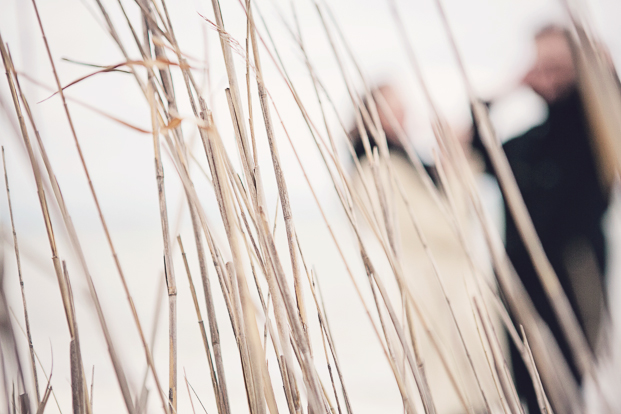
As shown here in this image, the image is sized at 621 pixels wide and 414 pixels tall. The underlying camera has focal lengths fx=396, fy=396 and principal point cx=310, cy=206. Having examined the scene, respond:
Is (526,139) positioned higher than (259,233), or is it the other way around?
(526,139)

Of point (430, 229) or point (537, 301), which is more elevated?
point (430, 229)

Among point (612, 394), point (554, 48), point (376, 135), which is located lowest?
point (612, 394)

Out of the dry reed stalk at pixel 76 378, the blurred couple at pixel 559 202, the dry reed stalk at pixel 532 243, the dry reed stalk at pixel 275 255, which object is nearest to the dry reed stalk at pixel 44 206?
the dry reed stalk at pixel 76 378

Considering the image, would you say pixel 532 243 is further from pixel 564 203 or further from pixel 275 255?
pixel 564 203

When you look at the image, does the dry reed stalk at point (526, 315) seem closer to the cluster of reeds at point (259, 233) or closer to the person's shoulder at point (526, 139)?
the cluster of reeds at point (259, 233)

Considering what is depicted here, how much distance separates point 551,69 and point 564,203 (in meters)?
0.44

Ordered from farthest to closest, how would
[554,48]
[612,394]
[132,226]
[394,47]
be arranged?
[132,226] < [554,48] < [394,47] < [612,394]

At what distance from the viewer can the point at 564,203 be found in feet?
4.41

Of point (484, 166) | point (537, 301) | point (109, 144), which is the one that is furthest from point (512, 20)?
point (109, 144)

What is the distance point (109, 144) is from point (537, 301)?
72.8 inches

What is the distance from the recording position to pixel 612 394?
33cm

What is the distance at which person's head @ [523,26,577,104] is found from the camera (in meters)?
1.23

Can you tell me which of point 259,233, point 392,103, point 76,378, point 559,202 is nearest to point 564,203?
point 559,202

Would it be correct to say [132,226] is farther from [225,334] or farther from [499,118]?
[499,118]
